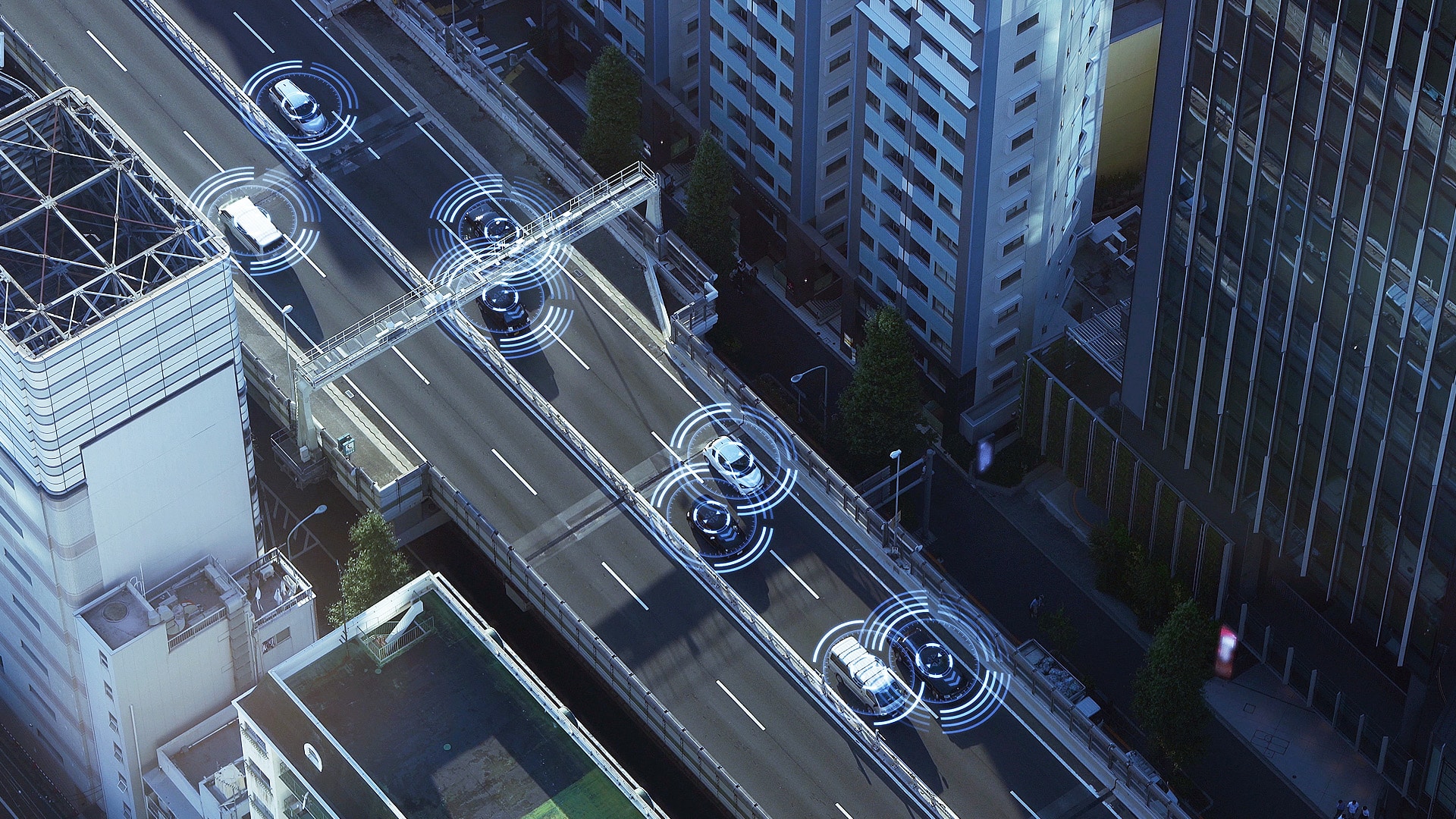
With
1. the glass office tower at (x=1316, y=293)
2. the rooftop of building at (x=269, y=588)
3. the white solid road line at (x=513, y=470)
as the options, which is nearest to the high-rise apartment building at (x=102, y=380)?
the rooftop of building at (x=269, y=588)

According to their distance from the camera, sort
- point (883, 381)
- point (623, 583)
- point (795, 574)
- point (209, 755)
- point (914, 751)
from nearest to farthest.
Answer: point (209, 755), point (914, 751), point (623, 583), point (795, 574), point (883, 381)

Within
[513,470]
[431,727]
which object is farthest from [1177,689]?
[431,727]

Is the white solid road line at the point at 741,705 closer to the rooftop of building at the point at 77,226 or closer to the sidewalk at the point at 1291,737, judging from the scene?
the sidewalk at the point at 1291,737

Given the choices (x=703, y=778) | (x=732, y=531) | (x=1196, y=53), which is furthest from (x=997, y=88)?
(x=703, y=778)

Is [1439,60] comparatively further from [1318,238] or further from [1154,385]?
[1154,385]

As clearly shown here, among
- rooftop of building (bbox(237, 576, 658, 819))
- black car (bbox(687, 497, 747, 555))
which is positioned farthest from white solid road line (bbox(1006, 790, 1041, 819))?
rooftop of building (bbox(237, 576, 658, 819))

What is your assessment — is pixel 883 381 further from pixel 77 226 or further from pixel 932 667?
pixel 77 226
